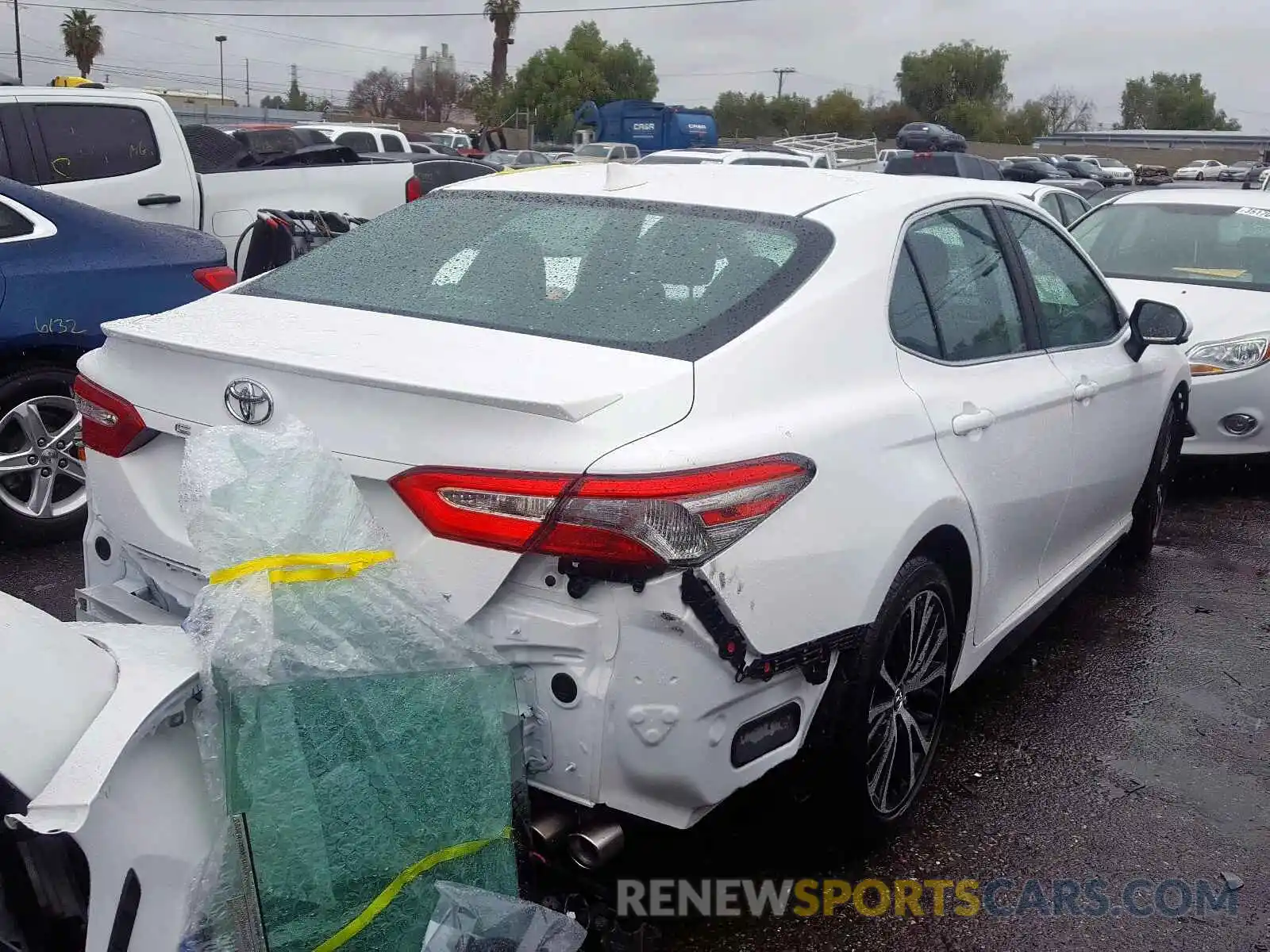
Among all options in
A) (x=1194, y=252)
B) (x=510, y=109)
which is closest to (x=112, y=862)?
(x=1194, y=252)

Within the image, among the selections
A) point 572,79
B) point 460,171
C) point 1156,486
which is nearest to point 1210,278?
point 1156,486

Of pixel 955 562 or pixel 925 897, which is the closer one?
pixel 925 897

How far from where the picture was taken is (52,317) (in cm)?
499

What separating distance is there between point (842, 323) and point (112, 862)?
1894 mm

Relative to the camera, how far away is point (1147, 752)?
12.8 ft

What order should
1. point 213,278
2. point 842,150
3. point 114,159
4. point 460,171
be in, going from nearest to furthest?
point 213,278, point 114,159, point 460,171, point 842,150

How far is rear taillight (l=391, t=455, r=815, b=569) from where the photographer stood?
2.27m

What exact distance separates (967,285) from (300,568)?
220 cm

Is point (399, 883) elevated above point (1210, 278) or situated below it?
below

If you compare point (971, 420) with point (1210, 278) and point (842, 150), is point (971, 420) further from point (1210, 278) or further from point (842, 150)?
point (842, 150)

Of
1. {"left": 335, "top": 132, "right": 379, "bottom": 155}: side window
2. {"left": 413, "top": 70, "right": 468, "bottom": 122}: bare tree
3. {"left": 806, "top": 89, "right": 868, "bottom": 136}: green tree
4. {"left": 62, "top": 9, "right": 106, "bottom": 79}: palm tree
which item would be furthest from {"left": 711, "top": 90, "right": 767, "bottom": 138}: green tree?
{"left": 335, "top": 132, "right": 379, "bottom": 155}: side window

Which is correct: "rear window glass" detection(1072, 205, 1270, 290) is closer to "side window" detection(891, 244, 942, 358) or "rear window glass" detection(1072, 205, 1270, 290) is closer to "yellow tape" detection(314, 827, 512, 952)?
"side window" detection(891, 244, 942, 358)

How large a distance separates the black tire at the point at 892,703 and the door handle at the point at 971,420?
37 cm

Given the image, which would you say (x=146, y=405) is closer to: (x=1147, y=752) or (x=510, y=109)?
(x=1147, y=752)
